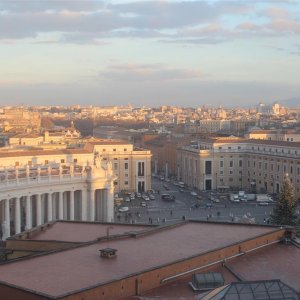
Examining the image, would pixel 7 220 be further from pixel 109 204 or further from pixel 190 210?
pixel 190 210

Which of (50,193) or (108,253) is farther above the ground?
(108,253)

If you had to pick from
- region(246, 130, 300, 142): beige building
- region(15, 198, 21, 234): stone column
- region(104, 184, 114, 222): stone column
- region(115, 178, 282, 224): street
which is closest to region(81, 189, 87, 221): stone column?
region(104, 184, 114, 222): stone column

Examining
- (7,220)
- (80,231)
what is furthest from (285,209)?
(80,231)

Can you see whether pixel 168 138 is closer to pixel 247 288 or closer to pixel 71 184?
pixel 71 184

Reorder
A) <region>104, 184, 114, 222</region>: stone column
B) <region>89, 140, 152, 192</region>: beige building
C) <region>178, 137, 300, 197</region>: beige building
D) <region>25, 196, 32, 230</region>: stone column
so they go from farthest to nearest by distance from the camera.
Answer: <region>178, 137, 300, 197</region>: beige building
<region>89, 140, 152, 192</region>: beige building
<region>104, 184, 114, 222</region>: stone column
<region>25, 196, 32, 230</region>: stone column

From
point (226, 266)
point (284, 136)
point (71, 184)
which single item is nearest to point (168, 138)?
Answer: point (284, 136)

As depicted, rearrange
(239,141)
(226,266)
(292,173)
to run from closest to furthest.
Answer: (226,266), (292,173), (239,141)

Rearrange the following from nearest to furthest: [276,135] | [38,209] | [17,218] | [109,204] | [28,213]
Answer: [17,218], [28,213], [38,209], [109,204], [276,135]

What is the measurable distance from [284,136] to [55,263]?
63653mm

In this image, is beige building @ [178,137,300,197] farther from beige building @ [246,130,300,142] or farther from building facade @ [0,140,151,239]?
building facade @ [0,140,151,239]

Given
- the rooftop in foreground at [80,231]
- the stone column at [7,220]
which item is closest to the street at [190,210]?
the stone column at [7,220]

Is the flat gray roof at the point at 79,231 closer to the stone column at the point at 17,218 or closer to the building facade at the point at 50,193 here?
the stone column at the point at 17,218

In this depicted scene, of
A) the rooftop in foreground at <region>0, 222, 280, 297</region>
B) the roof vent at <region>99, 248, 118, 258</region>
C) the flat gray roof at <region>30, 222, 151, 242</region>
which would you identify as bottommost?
the flat gray roof at <region>30, 222, 151, 242</region>

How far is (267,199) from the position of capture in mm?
54906
